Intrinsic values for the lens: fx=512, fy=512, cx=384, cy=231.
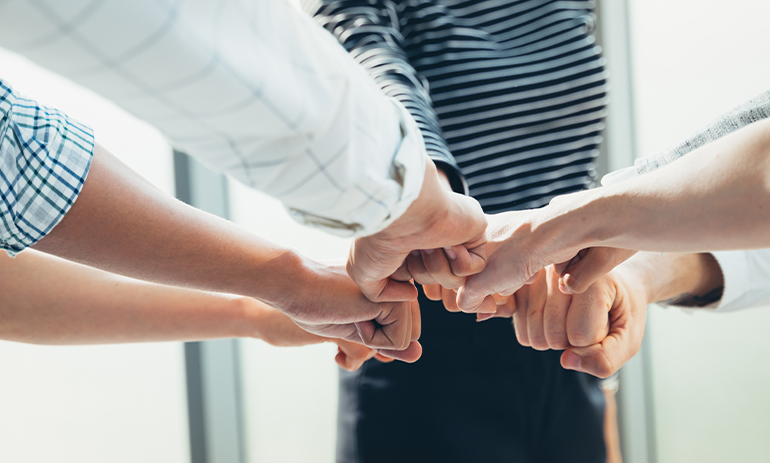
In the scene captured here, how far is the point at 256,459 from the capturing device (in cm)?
161

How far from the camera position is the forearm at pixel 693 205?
36 centimetres

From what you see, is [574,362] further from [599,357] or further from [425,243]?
[425,243]

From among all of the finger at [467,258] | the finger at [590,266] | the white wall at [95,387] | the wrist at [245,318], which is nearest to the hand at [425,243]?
the finger at [467,258]

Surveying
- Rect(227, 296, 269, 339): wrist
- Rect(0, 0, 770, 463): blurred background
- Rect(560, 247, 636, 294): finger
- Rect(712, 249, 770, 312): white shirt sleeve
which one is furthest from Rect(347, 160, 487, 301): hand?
Rect(0, 0, 770, 463): blurred background

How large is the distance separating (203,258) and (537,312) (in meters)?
0.41

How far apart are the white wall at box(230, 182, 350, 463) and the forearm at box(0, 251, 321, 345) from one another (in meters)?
0.73

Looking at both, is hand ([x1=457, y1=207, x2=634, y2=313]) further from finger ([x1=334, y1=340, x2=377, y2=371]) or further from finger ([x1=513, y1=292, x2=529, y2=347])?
finger ([x1=334, y1=340, x2=377, y2=371])

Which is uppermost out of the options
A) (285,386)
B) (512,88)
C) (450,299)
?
(512,88)

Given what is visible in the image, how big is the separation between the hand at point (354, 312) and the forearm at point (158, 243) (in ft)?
0.07

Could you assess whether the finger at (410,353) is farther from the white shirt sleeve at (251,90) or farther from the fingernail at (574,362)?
the white shirt sleeve at (251,90)

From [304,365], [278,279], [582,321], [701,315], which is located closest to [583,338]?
[582,321]

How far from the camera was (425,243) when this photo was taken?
51 centimetres

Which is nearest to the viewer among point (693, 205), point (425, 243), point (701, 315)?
point (693, 205)

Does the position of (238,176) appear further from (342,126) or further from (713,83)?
(713,83)
